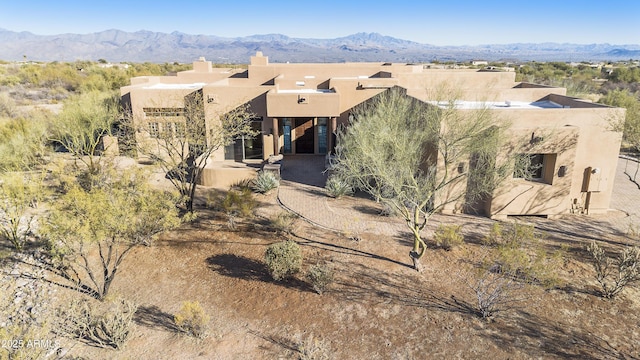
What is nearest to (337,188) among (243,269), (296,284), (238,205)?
(238,205)

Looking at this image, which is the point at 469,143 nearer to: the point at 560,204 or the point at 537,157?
the point at 537,157

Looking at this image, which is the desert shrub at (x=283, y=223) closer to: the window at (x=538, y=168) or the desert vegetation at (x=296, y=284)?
the desert vegetation at (x=296, y=284)

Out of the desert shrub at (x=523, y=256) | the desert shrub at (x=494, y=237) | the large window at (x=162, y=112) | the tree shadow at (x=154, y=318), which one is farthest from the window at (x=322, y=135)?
the tree shadow at (x=154, y=318)

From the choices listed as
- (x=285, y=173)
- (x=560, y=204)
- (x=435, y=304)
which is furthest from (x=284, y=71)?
(x=435, y=304)

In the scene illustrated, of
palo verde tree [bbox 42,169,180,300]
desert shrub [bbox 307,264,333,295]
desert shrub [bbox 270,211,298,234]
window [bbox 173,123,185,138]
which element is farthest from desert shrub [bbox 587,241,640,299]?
window [bbox 173,123,185,138]

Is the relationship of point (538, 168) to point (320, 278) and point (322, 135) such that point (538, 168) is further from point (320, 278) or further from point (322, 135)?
point (322, 135)

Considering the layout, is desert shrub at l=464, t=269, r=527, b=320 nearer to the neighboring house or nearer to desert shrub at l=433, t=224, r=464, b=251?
desert shrub at l=433, t=224, r=464, b=251

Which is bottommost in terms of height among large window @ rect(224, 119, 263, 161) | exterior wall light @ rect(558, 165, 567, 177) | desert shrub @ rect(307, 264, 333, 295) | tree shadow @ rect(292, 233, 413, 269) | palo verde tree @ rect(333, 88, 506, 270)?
tree shadow @ rect(292, 233, 413, 269)
